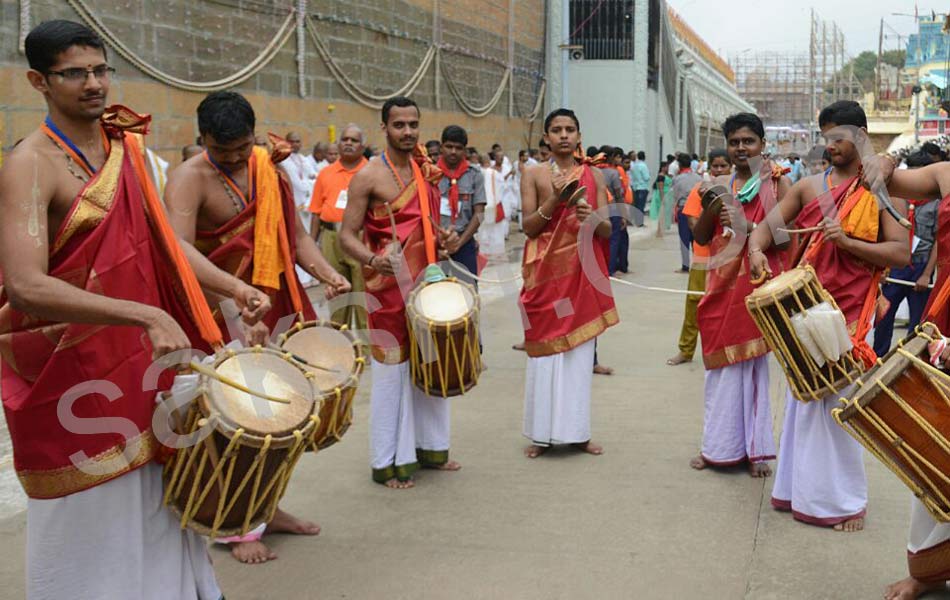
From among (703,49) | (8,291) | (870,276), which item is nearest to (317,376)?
(8,291)

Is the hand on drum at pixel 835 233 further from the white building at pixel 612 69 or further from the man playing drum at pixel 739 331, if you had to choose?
the white building at pixel 612 69

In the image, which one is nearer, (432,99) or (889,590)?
(889,590)

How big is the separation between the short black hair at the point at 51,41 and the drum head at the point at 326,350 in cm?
131

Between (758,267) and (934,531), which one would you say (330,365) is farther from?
(934,531)

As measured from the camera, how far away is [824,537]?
4219 mm

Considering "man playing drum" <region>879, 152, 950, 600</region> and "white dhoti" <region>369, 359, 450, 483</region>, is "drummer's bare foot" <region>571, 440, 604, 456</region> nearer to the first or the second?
"white dhoti" <region>369, 359, 450, 483</region>

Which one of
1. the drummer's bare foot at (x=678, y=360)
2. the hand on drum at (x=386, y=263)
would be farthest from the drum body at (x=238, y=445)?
the drummer's bare foot at (x=678, y=360)

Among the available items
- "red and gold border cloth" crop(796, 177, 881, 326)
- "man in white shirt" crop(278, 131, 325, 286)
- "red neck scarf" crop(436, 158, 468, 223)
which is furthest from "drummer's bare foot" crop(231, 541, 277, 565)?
"man in white shirt" crop(278, 131, 325, 286)

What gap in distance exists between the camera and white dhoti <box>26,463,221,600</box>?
9.22 feet

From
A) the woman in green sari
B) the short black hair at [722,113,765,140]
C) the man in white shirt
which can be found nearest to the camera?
the short black hair at [722,113,765,140]

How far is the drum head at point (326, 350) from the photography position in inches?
140

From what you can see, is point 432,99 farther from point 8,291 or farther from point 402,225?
point 8,291

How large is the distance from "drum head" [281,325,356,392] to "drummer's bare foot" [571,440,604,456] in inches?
85.1

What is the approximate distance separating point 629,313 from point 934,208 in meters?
3.35
